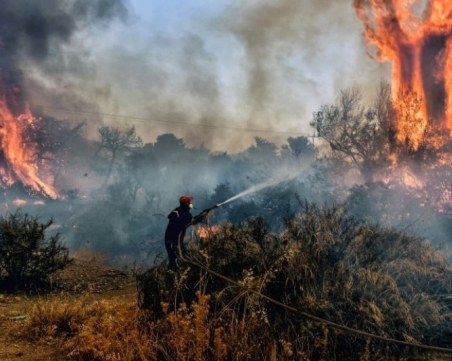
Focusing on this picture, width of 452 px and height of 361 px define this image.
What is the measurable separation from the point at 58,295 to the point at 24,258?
5.10 ft

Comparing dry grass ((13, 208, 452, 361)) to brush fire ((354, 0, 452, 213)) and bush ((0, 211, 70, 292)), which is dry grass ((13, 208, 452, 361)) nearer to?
bush ((0, 211, 70, 292))

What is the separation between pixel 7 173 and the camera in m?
41.3

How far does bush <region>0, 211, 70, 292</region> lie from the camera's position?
9102 millimetres

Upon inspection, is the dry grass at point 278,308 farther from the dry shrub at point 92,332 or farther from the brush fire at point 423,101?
the brush fire at point 423,101

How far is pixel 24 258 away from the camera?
9234 millimetres

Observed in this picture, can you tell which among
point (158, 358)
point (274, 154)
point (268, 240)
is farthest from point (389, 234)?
point (274, 154)

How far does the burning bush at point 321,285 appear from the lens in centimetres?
464

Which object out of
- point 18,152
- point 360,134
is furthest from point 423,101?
point 18,152

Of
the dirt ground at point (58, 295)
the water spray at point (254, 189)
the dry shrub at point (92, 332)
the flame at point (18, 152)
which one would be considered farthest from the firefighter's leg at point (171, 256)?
the flame at point (18, 152)

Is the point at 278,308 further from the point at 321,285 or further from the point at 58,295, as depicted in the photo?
the point at 58,295

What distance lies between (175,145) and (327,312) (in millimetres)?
57400

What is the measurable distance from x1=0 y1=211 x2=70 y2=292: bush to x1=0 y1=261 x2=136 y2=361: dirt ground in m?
0.49

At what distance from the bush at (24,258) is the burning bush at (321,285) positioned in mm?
4985

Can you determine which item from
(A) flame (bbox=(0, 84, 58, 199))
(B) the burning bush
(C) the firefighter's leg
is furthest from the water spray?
(A) flame (bbox=(0, 84, 58, 199))
